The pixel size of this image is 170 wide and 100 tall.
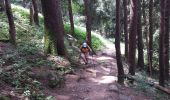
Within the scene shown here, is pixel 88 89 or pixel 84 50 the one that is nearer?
pixel 88 89

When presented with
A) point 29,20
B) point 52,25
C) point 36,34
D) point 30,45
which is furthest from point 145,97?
point 29,20

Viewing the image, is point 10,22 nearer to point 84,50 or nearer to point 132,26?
point 84,50

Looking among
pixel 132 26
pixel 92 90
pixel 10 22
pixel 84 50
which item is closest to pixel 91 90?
pixel 92 90

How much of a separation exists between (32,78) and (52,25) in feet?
14.2

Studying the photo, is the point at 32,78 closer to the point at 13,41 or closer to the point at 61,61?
the point at 61,61

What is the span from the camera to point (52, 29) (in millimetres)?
14930

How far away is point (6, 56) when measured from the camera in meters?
12.8

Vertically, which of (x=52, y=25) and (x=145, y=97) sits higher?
(x=52, y=25)

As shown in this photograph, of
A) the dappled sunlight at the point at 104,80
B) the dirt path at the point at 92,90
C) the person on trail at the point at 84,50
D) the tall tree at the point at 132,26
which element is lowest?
the dappled sunlight at the point at 104,80

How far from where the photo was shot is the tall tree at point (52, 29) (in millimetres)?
14863

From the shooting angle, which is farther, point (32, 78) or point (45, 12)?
point (45, 12)

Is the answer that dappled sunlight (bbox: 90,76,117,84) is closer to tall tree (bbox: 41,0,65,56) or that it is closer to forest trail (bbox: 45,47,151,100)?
forest trail (bbox: 45,47,151,100)

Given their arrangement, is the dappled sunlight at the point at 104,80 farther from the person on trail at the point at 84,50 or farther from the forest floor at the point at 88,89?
the person on trail at the point at 84,50

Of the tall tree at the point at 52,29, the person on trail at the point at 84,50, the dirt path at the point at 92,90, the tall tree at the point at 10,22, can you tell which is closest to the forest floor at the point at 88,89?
the dirt path at the point at 92,90
